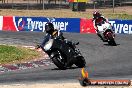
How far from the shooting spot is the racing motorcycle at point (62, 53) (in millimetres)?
17219

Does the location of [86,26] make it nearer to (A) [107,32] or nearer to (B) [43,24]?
(B) [43,24]

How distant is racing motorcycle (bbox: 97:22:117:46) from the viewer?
2688cm

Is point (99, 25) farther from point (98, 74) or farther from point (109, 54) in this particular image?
point (98, 74)

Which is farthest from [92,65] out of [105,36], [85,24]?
[85,24]

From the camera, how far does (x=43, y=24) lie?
35812 mm

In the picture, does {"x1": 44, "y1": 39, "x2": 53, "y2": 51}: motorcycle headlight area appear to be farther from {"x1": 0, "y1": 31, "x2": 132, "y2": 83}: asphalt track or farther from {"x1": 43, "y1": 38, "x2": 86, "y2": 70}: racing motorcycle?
{"x1": 0, "y1": 31, "x2": 132, "y2": 83}: asphalt track

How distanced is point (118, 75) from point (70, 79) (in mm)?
2041

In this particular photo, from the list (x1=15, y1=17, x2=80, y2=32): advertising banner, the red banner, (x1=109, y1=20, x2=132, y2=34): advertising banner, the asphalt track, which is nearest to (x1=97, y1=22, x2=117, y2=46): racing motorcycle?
the asphalt track

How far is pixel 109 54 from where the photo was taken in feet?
76.0

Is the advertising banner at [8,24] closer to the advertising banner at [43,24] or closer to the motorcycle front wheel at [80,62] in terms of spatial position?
the advertising banner at [43,24]

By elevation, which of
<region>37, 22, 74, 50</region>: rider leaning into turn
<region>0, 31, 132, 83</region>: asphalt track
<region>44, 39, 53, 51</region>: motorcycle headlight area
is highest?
<region>37, 22, 74, 50</region>: rider leaning into turn

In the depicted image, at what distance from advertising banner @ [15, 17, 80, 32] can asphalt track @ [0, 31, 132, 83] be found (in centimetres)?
255

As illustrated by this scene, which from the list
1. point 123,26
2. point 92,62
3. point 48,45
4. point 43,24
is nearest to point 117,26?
point 123,26

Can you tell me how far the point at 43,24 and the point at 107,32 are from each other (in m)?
9.63
